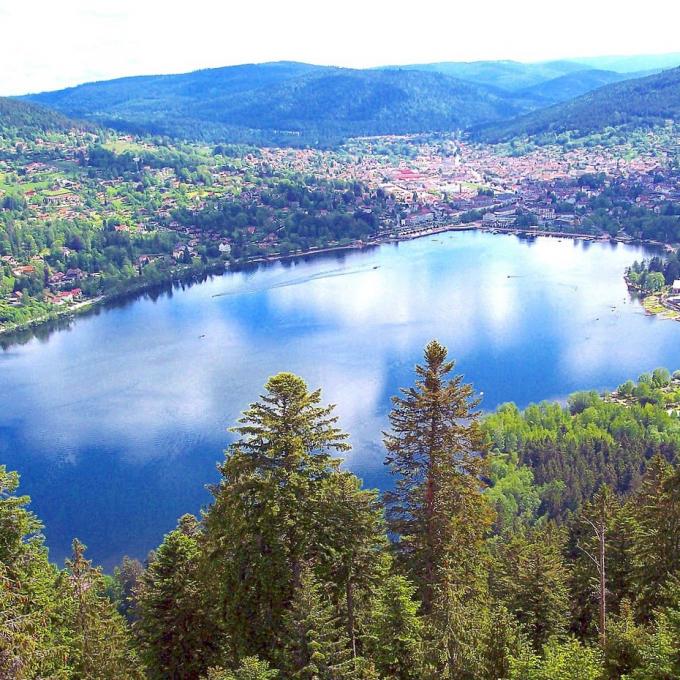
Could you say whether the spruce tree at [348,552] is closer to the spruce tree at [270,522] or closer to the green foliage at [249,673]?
the spruce tree at [270,522]

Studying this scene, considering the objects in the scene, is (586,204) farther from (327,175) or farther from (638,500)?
(638,500)

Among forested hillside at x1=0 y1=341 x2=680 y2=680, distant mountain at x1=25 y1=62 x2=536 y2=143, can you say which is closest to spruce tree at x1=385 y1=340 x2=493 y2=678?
forested hillside at x1=0 y1=341 x2=680 y2=680

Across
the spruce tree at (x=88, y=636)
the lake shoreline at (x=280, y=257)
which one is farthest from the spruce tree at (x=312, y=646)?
the lake shoreline at (x=280, y=257)

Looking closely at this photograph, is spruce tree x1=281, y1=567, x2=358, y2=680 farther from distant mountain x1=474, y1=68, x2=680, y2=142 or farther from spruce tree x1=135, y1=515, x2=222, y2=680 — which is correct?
distant mountain x1=474, y1=68, x2=680, y2=142

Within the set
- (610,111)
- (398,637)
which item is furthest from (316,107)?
(398,637)

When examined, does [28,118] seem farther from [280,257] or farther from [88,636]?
[88,636]

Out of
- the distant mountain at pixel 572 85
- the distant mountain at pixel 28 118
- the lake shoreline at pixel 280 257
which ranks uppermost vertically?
the distant mountain at pixel 28 118
